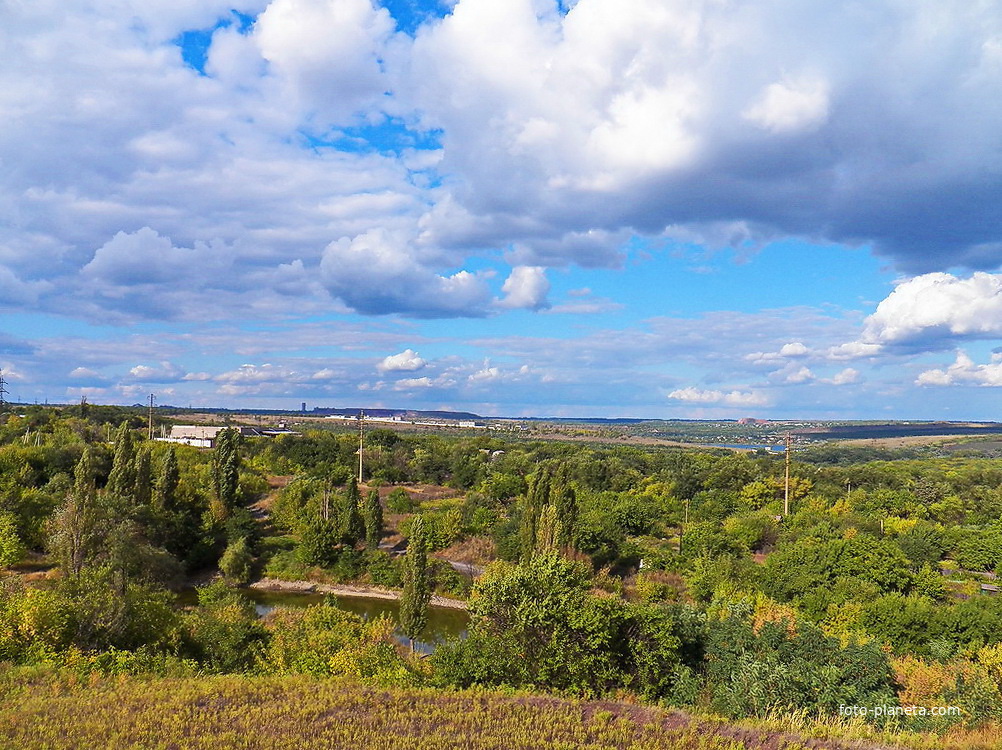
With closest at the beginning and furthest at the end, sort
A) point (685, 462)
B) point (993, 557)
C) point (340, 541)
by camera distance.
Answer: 1. point (993, 557)
2. point (340, 541)
3. point (685, 462)

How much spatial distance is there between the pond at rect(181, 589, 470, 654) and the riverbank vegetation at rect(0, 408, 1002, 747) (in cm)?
202

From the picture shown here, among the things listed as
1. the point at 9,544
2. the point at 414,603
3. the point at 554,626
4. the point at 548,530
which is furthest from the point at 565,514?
the point at 9,544

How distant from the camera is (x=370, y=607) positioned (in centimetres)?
3991

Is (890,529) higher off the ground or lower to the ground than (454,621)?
higher

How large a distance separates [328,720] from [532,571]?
20.6 feet

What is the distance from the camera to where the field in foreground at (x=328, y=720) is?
1160 centimetres

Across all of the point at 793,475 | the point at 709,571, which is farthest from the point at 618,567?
the point at 793,475

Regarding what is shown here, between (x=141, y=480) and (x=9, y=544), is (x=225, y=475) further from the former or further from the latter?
(x=9, y=544)

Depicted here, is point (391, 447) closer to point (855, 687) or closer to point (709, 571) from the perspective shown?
point (709, 571)

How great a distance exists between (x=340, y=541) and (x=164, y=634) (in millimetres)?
27871

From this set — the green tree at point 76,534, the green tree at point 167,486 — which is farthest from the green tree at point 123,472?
the green tree at point 76,534

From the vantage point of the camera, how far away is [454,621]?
37844mm

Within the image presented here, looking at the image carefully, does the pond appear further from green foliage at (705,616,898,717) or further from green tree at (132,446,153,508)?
green foliage at (705,616,898,717)

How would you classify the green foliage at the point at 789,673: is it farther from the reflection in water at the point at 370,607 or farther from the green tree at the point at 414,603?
the reflection in water at the point at 370,607
